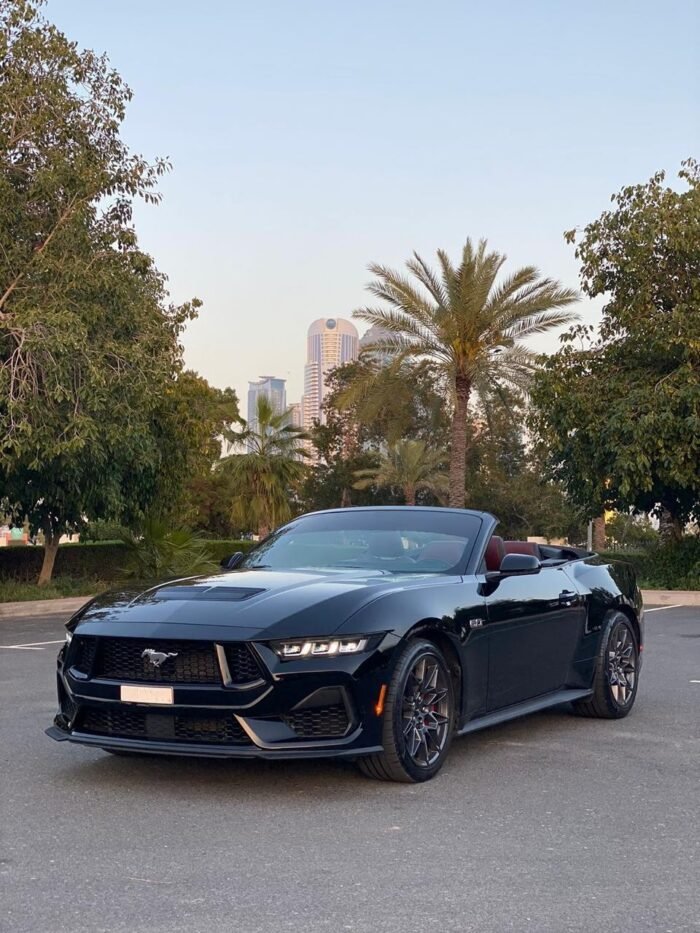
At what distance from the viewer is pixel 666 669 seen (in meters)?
11.7

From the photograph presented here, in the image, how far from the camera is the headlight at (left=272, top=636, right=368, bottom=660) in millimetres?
5801

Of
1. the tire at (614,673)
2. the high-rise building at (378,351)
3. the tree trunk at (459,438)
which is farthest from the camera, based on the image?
the high-rise building at (378,351)

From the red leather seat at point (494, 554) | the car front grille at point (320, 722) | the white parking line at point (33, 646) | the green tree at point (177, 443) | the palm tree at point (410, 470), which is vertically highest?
the palm tree at point (410, 470)

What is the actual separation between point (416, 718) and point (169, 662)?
4.26 feet

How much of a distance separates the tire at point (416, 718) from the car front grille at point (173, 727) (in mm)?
738

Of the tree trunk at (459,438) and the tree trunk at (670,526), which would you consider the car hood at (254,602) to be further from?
the tree trunk at (459,438)

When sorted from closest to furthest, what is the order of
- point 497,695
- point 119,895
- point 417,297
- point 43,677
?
point 119,895 < point 497,695 < point 43,677 < point 417,297

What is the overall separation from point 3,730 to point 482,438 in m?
66.2

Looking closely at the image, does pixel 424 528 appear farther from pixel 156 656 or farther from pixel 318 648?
pixel 156 656

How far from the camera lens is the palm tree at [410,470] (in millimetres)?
61688

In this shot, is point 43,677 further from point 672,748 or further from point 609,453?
point 609,453

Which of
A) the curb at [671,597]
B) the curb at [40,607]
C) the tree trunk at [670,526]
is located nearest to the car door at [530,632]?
the curb at [40,607]

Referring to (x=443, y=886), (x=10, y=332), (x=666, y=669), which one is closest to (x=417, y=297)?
(x=10, y=332)

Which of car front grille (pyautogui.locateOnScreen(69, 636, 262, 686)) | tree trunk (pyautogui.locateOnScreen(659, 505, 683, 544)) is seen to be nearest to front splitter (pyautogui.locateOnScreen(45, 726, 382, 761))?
car front grille (pyautogui.locateOnScreen(69, 636, 262, 686))
